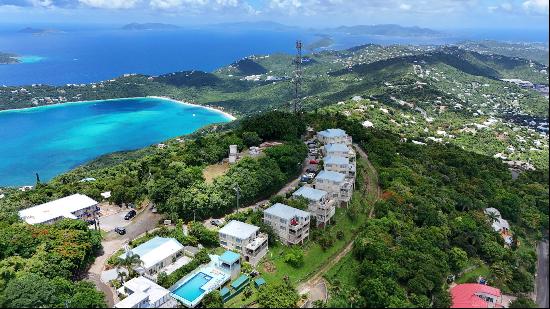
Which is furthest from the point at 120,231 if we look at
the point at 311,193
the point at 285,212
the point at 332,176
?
the point at 332,176

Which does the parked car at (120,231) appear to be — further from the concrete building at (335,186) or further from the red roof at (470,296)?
the red roof at (470,296)

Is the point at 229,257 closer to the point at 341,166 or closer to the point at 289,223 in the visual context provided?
the point at 289,223

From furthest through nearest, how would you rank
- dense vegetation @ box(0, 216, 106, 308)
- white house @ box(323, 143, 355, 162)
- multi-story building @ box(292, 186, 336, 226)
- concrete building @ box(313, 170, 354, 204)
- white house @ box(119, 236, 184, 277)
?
white house @ box(323, 143, 355, 162) < concrete building @ box(313, 170, 354, 204) < multi-story building @ box(292, 186, 336, 226) < white house @ box(119, 236, 184, 277) < dense vegetation @ box(0, 216, 106, 308)

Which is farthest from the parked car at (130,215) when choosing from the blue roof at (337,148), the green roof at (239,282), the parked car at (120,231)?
the blue roof at (337,148)

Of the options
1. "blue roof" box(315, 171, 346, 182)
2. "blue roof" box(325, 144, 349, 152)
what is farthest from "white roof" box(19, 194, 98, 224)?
"blue roof" box(325, 144, 349, 152)

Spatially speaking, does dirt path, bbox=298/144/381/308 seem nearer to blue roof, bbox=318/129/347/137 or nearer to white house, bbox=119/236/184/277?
white house, bbox=119/236/184/277
